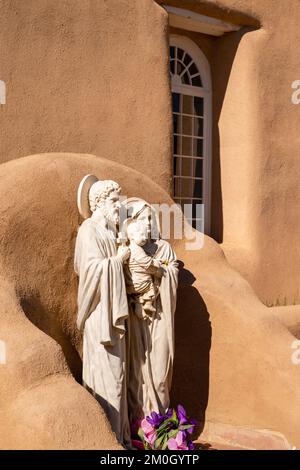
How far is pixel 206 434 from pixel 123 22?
431 cm

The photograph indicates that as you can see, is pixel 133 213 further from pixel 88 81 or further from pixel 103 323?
pixel 88 81

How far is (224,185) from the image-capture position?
949 centimetres

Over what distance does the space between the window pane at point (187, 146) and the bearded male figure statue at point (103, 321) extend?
371 cm

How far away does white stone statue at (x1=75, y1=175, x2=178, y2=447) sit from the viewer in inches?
226

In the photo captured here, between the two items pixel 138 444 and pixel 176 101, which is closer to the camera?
pixel 138 444

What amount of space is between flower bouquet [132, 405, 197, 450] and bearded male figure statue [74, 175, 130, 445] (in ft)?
0.46

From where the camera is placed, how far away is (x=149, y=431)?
5.84 m

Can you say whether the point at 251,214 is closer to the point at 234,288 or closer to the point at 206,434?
the point at 234,288

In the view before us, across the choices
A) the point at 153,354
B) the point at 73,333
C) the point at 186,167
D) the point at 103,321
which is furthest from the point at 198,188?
the point at 103,321

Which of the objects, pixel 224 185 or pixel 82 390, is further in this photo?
pixel 224 185

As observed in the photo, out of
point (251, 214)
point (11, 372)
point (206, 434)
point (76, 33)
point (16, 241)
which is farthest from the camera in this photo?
point (251, 214)

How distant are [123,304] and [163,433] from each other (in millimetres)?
1102

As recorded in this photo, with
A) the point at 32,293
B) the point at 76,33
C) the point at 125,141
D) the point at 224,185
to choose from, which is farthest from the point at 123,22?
the point at 32,293

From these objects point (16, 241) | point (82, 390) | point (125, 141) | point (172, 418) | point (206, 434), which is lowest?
point (206, 434)
